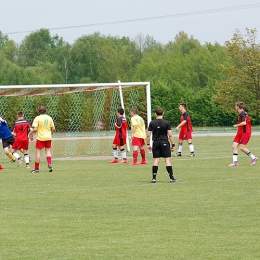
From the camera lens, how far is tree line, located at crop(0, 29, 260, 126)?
62094mm

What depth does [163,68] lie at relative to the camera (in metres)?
98.7

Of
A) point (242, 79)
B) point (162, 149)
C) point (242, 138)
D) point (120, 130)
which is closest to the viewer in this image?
point (162, 149)

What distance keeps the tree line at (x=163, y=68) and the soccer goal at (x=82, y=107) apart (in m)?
24.4

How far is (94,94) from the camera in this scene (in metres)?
32.9

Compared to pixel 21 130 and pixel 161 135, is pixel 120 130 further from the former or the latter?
pixel 161 135

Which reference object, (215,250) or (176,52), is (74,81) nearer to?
(176,52)

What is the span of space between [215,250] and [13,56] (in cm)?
10900

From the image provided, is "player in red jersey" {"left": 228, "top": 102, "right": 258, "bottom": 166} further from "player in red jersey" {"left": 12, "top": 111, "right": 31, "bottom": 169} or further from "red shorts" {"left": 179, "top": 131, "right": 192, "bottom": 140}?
"player in red jersey" {"left": 12, "top": 111, "right": 31, "bottom": 169}

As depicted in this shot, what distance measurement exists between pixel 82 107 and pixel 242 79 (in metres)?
27.4

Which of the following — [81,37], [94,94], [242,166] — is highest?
[81,37]

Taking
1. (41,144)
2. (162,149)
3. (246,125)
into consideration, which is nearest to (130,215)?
(162,149)

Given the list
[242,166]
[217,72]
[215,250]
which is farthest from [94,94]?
[217,72]

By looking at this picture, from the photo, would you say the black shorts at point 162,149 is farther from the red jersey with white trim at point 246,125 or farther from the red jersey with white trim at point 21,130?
the red jersey with white trim at point 21,130

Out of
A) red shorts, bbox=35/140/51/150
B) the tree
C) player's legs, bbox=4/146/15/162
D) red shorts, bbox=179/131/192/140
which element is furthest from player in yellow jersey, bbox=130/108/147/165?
the tree
